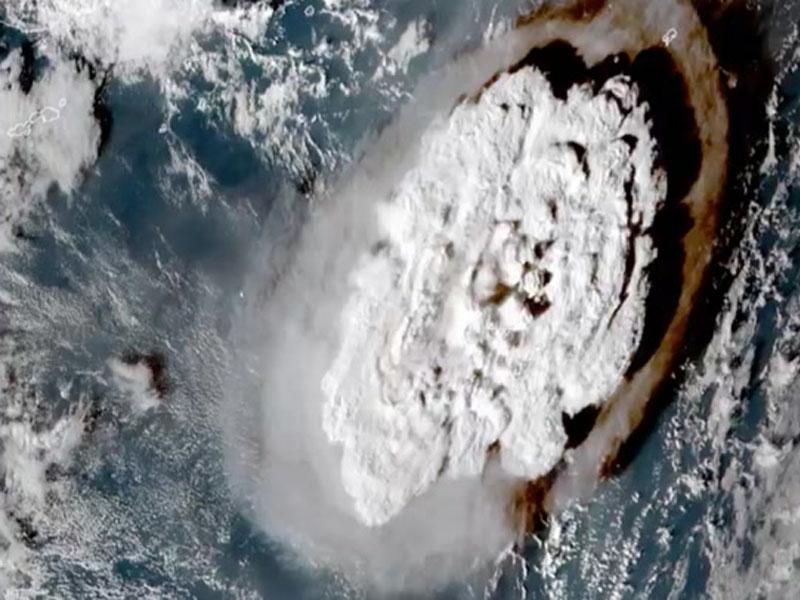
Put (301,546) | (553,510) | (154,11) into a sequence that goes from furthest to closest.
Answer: (553,510) → (301,546) → (154,11)

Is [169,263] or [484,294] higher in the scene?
[484,294]

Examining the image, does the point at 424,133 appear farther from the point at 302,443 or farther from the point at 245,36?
the point at 302,443

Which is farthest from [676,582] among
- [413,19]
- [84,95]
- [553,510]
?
[84,95]

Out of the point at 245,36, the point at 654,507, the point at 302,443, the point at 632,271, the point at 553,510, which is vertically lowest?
the point at 302,443

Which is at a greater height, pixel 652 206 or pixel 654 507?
pixel 652 206

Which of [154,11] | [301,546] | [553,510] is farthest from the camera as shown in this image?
[553,510]

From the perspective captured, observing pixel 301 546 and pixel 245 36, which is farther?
pixel 301 546

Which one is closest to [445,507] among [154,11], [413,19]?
[413,19]

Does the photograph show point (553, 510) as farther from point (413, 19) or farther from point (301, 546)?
point (413, 19)

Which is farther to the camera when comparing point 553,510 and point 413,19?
point 553,510
